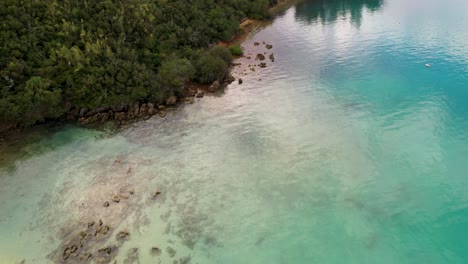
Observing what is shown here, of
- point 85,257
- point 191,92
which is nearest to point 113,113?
point 191,92

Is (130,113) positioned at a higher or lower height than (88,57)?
lower

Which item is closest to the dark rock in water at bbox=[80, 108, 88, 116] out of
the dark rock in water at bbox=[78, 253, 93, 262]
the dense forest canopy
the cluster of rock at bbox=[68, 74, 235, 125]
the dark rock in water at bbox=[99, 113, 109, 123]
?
the cluster of rock at bbox=[68, 74, 235, 125]

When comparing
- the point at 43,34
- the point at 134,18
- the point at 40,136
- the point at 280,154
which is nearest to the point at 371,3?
the point at 134,18

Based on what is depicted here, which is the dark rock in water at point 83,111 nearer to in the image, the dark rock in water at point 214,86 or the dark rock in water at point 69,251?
the dark rock in water at point 214,86

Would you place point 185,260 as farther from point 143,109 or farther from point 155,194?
point 143,109

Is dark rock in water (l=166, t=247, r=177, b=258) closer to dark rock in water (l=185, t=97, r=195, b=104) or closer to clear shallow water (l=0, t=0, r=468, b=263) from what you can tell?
clear shallow water (l=0, t=0, r=468, b=263)

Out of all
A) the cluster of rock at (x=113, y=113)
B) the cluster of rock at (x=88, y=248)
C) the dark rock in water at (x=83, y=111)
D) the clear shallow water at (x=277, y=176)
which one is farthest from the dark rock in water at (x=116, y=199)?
the dark rock in water at (x=83, y=111)

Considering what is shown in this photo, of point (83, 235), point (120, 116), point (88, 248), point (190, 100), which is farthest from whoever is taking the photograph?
point (190, 100)
